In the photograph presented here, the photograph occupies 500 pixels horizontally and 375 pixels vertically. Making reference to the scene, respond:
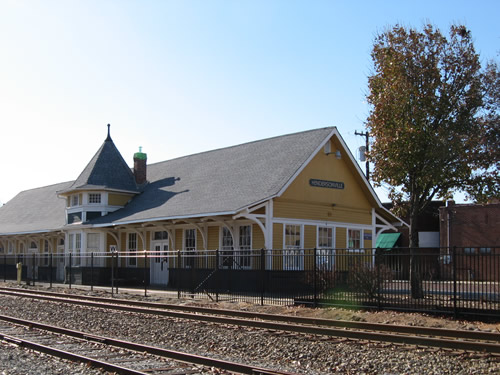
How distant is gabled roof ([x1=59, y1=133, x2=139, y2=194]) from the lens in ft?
106

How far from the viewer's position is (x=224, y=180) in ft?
89.8

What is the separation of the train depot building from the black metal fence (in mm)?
207

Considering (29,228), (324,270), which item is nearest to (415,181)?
(324,270)

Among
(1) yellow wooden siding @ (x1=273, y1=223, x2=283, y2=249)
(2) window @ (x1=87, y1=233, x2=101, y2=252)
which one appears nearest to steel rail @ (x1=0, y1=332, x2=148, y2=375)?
(1) yellow wooden siding @ (x1=273, y1=223, x2=283, y2=249)

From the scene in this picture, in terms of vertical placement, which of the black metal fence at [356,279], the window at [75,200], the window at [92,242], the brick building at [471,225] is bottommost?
the black metal fence at [356,279]

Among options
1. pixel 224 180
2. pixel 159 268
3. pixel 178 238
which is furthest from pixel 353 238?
pixel 159 268

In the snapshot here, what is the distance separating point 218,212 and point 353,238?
819 cm

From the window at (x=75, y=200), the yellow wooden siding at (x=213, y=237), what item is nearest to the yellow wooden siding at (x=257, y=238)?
the yellow wooden siding at (x=213, y=237)

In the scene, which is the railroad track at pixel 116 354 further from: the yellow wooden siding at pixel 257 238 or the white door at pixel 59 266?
the white door at pixel 59 266

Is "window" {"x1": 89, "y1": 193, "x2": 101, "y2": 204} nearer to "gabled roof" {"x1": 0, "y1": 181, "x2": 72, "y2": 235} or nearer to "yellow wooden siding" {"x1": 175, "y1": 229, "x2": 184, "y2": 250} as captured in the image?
"gabled roof" {"x1": 0, "y1": 181, "x2": 72, "y2": 235}

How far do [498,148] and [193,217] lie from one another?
39.2 feet

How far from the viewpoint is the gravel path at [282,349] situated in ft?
30.6

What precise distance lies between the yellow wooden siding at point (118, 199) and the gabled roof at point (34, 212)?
3820mm

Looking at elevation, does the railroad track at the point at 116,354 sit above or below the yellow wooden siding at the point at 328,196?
below
